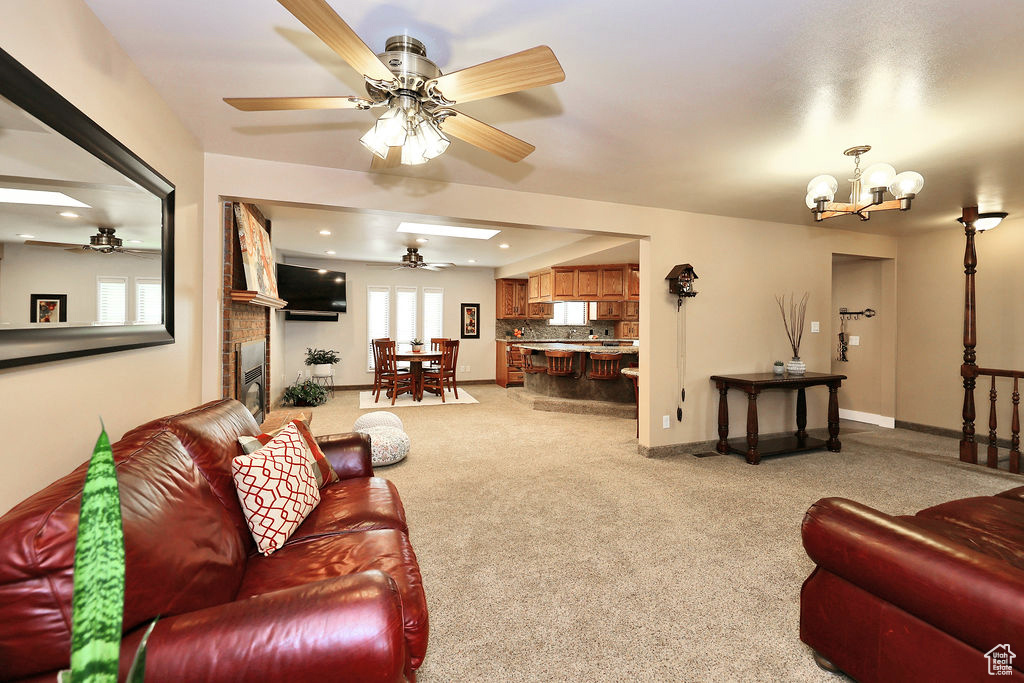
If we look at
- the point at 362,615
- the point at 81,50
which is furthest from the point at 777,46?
the point at 81,50

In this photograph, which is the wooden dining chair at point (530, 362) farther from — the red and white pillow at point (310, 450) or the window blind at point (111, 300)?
the window blind at point (111, 300)

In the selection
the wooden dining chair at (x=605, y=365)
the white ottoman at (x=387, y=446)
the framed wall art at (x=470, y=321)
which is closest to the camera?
the white ottoman at (x=387, y=446)

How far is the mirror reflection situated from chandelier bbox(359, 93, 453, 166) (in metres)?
0.94

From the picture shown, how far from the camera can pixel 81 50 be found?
1533 mm

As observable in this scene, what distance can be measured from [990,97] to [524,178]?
2.52 m

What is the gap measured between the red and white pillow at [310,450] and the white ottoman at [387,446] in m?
1.53

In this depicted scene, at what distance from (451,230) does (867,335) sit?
559cm

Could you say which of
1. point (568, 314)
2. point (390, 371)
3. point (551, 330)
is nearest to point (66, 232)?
point (390, 371)

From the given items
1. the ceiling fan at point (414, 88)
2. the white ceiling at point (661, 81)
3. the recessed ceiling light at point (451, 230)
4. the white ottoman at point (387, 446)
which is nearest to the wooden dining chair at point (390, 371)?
the recessed ceiling light at point (451, 230)

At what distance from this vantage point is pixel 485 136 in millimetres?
1977

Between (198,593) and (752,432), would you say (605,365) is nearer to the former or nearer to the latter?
(752,432)

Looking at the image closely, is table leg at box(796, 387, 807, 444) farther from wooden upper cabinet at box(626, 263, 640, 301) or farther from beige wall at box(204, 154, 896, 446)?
wooden upper cabinet at box(626, 263, 640, 301)

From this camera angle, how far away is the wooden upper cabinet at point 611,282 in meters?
7.09

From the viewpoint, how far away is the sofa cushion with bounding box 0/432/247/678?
862mm
